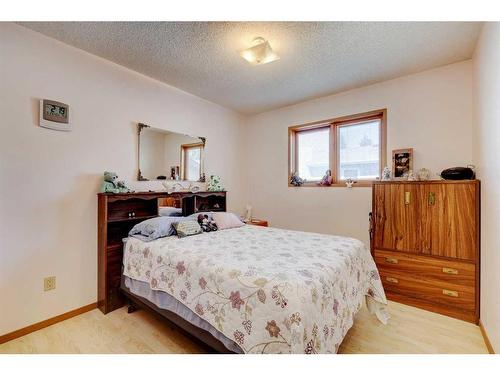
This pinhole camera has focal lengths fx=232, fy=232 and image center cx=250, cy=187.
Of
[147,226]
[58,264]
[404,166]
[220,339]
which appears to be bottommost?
[220,339]

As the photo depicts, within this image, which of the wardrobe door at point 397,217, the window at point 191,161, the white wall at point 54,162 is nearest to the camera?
the white wall at point 54,162

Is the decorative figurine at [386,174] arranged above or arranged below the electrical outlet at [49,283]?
above

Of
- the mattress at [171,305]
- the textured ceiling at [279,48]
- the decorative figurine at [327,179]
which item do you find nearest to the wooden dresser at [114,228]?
the mattress at [171,305]

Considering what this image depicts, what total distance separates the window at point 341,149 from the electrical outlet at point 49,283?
309 centimetres

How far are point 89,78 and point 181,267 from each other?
2.07m

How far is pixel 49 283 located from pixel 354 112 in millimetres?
3810

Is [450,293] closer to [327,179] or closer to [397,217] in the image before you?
[397,217]

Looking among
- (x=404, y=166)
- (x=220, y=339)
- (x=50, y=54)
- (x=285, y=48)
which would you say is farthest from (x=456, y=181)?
(x=50, y=54)

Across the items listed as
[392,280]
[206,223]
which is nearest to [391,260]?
[392,280]

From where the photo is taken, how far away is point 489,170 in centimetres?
178

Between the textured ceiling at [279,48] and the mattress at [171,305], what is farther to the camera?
the textured ceiling at [279,48]

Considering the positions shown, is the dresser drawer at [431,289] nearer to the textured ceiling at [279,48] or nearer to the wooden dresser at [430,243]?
the wooden dresser at [430,243]

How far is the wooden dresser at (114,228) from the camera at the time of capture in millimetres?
2242
